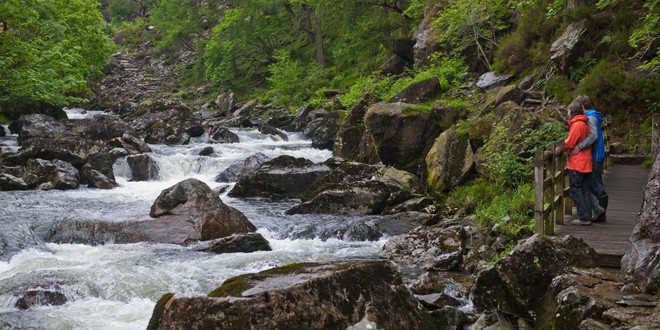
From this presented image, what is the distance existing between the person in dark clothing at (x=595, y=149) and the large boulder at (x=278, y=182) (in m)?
10.1

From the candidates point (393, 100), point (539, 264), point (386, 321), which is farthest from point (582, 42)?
point (386, 321)

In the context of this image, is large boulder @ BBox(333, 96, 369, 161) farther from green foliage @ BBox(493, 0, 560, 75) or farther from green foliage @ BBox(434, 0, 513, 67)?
green foliage @ BBox(493, 0, 560, 75)

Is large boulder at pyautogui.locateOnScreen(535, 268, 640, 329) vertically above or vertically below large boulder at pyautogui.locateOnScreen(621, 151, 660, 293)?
below

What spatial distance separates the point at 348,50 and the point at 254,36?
8667 millimetres

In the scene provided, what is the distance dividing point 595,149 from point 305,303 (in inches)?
216

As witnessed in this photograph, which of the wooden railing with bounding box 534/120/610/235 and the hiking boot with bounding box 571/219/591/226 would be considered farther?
the hiking boot with bounding box 571/219/591/226

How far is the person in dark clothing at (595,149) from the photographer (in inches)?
381

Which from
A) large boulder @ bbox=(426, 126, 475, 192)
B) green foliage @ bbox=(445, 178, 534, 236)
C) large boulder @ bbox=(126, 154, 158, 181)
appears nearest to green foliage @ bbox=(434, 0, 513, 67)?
large boulder @ bbox=(426, 126, 475, 192)

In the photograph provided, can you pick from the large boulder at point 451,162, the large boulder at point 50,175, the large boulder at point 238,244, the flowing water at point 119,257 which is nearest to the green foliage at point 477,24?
the large boulder at point 451,162

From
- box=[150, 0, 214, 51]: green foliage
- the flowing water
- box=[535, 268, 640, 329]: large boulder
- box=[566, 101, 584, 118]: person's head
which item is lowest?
the flowing water

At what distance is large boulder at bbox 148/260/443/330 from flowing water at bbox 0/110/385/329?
1415 millimetres

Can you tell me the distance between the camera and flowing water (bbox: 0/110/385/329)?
30.8ft

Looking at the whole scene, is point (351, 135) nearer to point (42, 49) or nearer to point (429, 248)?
point (429, 248)

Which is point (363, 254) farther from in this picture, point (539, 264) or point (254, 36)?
point (254, 36)
